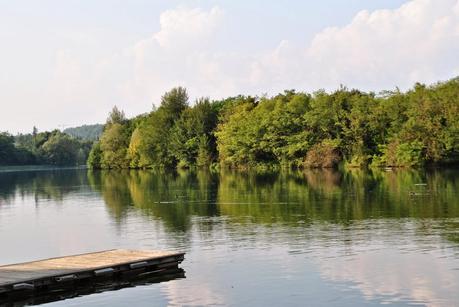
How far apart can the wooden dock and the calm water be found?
1.40 meters

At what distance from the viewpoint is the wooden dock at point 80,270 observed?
2674 cm

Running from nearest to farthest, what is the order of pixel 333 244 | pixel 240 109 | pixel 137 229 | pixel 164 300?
pixel 164 300 → pixel 333 244 → pixel 137 229 → pixel 240 109

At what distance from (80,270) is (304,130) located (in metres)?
97.3

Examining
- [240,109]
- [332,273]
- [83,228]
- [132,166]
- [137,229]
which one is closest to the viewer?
[332,273]

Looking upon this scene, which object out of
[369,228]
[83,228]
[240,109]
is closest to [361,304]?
[369,228]

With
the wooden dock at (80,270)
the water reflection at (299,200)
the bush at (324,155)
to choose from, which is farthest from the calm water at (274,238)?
the bush at (324,155)

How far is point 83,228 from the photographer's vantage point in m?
48.5

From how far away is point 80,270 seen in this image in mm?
28406

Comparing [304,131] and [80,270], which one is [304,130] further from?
[80,270]

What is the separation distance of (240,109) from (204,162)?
1328cm

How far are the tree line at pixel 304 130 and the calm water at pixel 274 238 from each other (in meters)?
33.6

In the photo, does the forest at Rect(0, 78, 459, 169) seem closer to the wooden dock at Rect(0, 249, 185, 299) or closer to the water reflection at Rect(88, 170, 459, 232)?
the water reflection at Rect(88, 170, 459, 232)

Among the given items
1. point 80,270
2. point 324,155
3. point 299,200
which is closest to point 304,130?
point 324,155

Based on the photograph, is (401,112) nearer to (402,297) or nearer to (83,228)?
(83,228)
